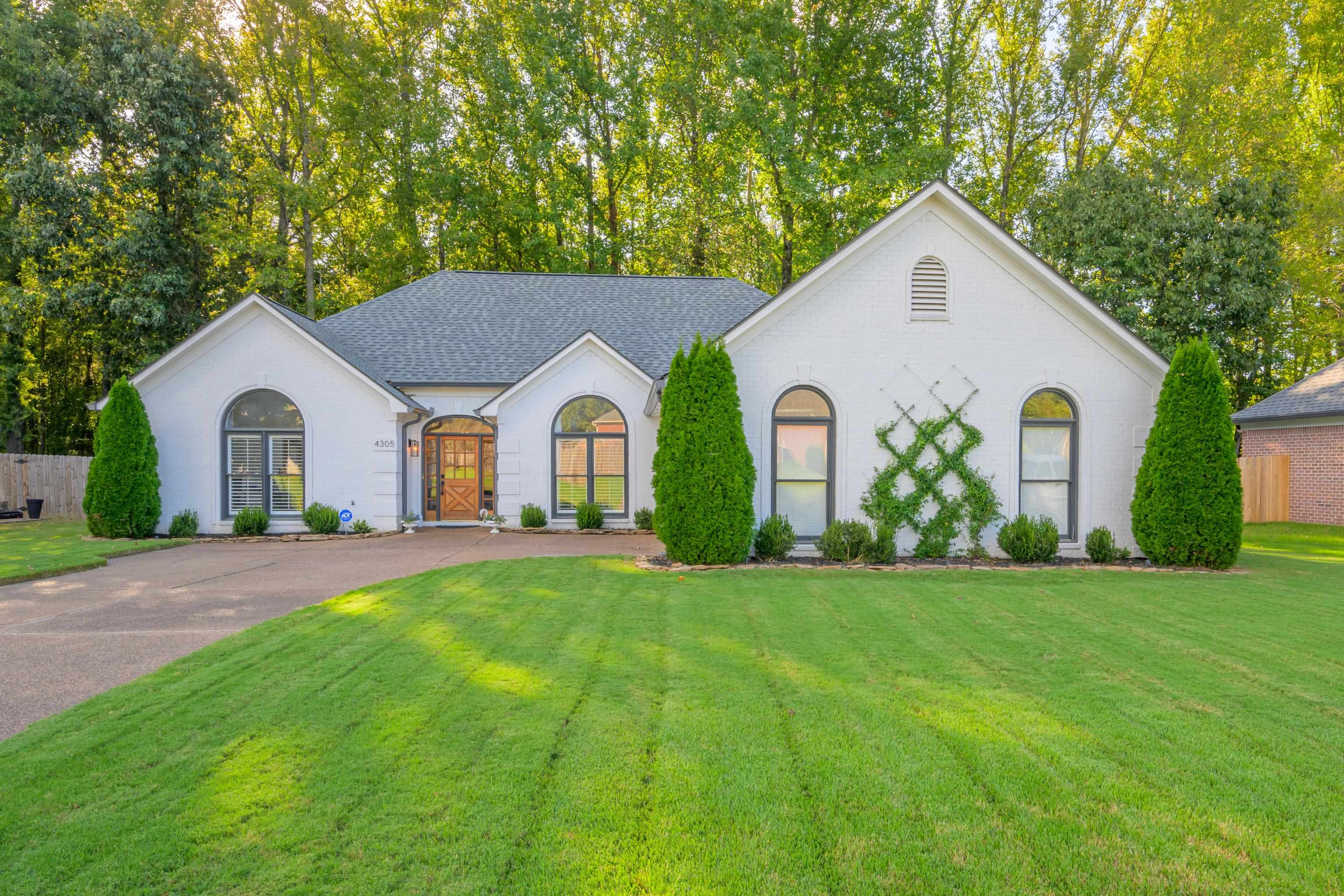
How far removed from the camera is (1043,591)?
9578 mm

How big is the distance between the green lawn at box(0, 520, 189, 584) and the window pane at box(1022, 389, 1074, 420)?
52.1ft

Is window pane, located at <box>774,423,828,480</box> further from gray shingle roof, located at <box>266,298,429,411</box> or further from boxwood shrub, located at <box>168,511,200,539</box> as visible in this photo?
boxwood shrub, located at <box>168,511,200,539</box>

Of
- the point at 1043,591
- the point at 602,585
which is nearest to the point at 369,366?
the point at 602,585

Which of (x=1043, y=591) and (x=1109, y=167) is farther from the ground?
(x=1109, y=167)

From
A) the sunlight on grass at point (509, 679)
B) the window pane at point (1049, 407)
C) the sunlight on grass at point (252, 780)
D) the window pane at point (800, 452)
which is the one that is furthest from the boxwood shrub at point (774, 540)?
the sunlight on grass at point (252, 780)

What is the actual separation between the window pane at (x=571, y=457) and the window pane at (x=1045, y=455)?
950 centimetres

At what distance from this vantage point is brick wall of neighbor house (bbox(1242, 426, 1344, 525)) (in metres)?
19.2

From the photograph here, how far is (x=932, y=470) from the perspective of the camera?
1229cm

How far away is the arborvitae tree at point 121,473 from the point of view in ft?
48.9

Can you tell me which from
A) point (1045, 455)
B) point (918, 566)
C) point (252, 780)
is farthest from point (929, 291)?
point (252, 780)

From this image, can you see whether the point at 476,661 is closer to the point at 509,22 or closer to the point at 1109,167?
the point at 1109,167

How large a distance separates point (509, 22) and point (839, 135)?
1481 centimetres

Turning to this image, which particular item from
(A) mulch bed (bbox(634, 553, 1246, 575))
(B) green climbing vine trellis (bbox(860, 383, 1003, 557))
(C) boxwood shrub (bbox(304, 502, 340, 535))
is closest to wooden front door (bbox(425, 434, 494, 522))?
(C) boxwood shrub (bbox(304, 502, 340, 535))

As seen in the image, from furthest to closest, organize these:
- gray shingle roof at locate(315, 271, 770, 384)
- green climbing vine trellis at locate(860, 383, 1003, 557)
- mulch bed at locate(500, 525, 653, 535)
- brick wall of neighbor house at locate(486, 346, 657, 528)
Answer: gray shingle roof at locate(315, 271, 770, 384), brick wall of neighbor house at locate(486, 346, 657, 528), mulch bed at locate(500, 525, 653, 535), green climbing vine trellis at locate(860, 383, 1003, 557)
